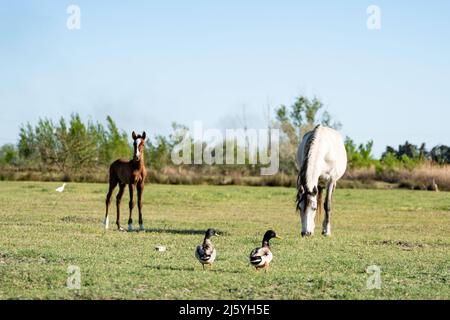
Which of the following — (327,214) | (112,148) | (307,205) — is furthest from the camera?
(112,148)

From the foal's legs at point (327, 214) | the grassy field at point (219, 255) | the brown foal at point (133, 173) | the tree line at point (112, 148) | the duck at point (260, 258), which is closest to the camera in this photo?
the grassy field at point (219, 255)

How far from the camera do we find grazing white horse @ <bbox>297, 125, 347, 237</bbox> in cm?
1589

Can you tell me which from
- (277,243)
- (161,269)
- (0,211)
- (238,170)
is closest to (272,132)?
(238,170)

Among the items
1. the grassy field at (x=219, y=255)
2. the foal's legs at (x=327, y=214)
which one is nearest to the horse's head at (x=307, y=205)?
the grassy field at (x=219, y=255)

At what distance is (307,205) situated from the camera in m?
15.9

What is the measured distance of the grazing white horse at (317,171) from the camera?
15891mm

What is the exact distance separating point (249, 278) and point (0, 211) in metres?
13.4

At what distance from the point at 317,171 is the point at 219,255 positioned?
4082 mm

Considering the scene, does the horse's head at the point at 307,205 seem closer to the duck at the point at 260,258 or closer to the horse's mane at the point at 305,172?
the horse's mane at the point at 305,172

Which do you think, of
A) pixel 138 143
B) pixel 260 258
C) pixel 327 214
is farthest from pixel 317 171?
pixel 260 258

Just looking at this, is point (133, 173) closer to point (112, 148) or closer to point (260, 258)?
point (260, 258)

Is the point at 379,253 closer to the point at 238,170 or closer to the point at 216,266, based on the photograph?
the point at 216,266

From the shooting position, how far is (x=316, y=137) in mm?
17141
